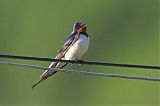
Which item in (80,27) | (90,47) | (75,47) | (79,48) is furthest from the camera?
(90,47)

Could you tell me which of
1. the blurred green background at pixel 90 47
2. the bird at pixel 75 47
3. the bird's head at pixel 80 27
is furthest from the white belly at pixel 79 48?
the blurred green background at pixel 90 47

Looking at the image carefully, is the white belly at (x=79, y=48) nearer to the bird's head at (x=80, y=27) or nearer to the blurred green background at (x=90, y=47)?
the bird's head at (x=80, y=27)

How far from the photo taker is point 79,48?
11.5 meters

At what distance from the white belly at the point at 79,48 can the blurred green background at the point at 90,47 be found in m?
15.6

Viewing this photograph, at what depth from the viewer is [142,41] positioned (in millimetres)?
33781

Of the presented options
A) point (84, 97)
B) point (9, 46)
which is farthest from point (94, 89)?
point (9, 46)

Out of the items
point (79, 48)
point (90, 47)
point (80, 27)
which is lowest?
point (79, 48)

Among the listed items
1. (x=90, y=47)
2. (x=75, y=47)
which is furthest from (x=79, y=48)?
(x=90, y=47)

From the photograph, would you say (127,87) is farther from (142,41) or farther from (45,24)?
(45,24)

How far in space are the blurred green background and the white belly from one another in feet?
51.3

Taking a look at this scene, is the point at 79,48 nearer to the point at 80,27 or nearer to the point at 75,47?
the point at 75,47

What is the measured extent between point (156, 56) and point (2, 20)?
929cm

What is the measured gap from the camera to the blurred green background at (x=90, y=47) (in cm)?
Result: 2959

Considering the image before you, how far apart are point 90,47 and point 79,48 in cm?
2152
